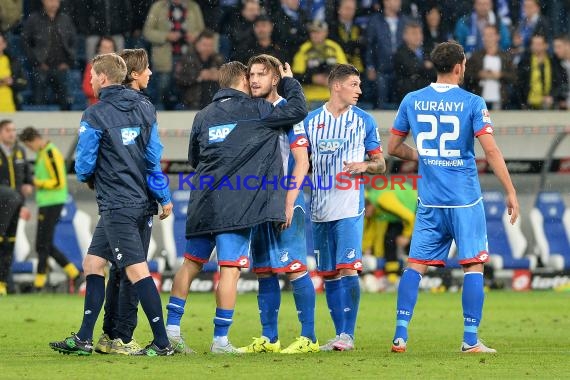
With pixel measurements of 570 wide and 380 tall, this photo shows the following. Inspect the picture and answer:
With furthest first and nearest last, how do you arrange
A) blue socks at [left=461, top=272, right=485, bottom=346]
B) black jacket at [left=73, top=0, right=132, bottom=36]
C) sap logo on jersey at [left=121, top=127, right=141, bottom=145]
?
black jacket at [left=73, top=0, right=132, bottom=36], blue socks at [left=461, top=272, right=485, bottom=346], sap logo on jersey at [left=121, top=127, right=141, bottom=145]

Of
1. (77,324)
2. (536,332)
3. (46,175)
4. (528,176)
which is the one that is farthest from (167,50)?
(536,332)

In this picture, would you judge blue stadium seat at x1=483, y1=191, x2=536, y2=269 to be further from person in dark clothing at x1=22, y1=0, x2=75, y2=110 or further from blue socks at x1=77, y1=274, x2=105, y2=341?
blue socks at x1=77, y1=274, x2=105, y2=341

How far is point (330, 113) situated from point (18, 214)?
8.13m

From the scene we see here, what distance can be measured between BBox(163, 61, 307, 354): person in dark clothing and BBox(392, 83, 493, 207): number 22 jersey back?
94 centimetres

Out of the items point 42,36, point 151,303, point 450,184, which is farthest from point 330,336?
point 42,36

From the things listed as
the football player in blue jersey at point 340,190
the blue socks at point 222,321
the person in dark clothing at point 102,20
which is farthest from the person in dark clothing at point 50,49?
the blue socks at point 222,321

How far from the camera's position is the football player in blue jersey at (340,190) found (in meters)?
10.8

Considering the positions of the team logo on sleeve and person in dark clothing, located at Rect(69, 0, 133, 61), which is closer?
the team logo on sleeve

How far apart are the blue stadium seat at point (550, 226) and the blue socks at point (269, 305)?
9.57m

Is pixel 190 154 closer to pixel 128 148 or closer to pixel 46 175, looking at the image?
pixel 128 148

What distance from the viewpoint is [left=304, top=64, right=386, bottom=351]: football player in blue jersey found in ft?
35.5

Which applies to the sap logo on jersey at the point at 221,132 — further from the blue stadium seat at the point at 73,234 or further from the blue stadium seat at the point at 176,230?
the blue stadium seat at the point at 73,234

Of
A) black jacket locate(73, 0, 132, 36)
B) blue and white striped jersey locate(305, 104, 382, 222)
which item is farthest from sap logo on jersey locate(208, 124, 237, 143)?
black jacket locate(73, 0, 132, 36)

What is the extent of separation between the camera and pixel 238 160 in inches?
398
